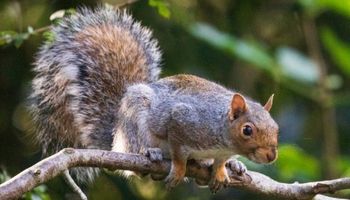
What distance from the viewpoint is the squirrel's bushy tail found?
4.85 m

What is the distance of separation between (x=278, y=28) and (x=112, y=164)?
161 inches

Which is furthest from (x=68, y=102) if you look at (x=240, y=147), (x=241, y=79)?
(x=241, y=79)

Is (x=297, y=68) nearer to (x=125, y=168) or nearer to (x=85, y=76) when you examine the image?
(x=85, y=76)

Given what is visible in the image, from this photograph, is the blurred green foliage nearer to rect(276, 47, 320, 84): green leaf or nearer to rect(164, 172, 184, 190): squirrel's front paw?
rect(276, 47, 320, 84): green leaf

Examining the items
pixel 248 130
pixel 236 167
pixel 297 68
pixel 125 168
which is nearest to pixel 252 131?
pixel 248 130

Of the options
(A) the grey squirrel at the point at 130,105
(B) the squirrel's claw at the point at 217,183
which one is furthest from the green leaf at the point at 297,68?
(B) the squirrel's claw at the point at 217,183

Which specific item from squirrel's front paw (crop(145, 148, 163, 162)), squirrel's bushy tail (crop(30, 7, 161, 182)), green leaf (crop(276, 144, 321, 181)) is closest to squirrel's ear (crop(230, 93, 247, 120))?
squirrel's front paw (crop(145, 148, 163, 162))

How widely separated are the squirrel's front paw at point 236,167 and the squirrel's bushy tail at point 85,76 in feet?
2.05

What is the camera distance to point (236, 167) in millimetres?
4352

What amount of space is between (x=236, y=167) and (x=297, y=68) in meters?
1.73

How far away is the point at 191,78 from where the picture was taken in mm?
4703

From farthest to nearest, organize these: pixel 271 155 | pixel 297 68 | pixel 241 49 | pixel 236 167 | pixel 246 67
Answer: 1. pixel 246 67
2. pixel 297 68
3. pixel 241 49
4. pixel 236 167
5. pixel 271 155

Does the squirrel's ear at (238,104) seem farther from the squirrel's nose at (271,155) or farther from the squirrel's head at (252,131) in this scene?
the squirrel's nose at (271,155)

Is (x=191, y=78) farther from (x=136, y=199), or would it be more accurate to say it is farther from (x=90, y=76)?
(x=136, y=199)
